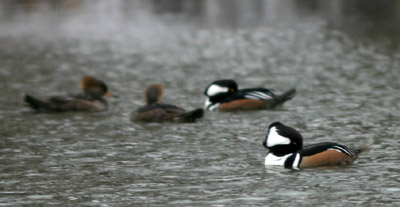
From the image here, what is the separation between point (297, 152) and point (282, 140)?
0.85ft

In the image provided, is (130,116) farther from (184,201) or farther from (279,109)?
(184,201)

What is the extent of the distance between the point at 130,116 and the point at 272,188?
6.62 meters

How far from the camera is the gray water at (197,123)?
35.4ft

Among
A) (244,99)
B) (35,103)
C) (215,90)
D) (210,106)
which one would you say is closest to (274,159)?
(244,99)

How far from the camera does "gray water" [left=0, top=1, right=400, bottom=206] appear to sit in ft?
35.4

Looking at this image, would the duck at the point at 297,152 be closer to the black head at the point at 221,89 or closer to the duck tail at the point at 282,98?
the duck tail at the point at 282,98

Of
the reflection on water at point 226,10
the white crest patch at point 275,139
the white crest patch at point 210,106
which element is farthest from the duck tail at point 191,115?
the reflection on water at point 226,10

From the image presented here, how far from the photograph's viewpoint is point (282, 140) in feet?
39.1

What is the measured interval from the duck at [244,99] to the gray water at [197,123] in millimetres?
276

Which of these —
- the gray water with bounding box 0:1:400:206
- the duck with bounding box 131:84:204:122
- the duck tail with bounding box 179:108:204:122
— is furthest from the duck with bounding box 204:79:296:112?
the duck tail with bounding box 179:108:204:122

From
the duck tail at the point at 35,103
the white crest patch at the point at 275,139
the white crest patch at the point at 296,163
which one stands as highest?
the white crest patch at the point at 275,139

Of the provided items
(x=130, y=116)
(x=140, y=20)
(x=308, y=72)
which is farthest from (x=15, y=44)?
(x=130, y=116)

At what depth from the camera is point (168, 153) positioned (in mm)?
13375

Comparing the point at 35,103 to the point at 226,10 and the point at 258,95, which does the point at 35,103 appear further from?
the point at 226,10
